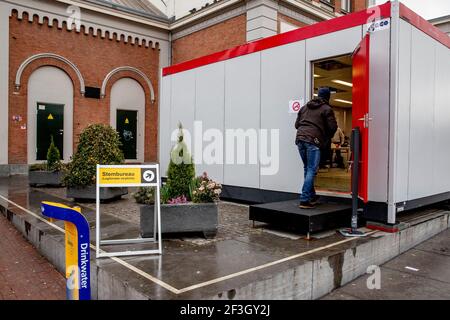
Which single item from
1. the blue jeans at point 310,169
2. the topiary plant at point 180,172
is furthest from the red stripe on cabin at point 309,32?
the topiary plant at point 180,172

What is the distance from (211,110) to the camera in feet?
31.3

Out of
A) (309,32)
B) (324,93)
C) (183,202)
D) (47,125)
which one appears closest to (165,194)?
(183,202)

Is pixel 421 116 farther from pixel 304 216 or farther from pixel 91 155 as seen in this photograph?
pixel 91 155

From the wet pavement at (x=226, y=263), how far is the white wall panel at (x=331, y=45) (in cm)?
320

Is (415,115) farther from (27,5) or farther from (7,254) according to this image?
(27,5)

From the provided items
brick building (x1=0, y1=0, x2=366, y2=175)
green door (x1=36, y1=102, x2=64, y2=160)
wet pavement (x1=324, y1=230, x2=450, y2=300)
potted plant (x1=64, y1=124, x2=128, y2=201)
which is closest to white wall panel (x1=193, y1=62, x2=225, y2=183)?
potted plant (x1=64, y1=124, x2=128, y2=201)

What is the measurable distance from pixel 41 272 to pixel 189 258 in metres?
2.11

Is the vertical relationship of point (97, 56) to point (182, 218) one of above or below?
above

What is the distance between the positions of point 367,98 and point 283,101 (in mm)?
2284

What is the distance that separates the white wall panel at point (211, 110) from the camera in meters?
9.26

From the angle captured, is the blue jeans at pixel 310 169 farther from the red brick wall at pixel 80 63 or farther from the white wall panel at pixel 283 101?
the red brick wall at pixel 80 63

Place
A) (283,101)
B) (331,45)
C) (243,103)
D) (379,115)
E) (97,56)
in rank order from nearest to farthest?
(379,115) → (331,45) → (283,101) → (243,103) → (97,56)

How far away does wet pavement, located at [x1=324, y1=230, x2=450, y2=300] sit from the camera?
4.36 meters
